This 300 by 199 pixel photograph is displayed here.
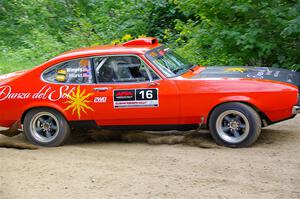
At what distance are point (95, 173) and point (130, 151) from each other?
1.01m

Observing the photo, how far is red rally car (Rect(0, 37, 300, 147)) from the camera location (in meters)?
6.73

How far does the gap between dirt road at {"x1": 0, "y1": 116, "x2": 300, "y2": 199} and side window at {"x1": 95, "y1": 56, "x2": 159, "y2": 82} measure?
960 millimetres

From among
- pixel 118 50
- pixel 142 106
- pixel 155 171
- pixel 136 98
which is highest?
pixel 118 50

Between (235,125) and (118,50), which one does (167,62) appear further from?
(235,125)

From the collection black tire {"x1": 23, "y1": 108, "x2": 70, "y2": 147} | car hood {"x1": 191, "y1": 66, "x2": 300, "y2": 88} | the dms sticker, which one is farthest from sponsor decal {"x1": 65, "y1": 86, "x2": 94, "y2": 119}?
car hood {"x1": 191, "y1": 66, "x2": 300, "y2": 88}

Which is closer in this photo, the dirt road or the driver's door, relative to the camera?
the dirt road

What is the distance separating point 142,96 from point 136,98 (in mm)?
89

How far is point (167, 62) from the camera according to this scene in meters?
7.44

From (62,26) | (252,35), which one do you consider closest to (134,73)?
(252,35)

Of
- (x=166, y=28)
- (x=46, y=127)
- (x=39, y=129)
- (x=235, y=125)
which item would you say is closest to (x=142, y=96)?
(x=235, y=125)

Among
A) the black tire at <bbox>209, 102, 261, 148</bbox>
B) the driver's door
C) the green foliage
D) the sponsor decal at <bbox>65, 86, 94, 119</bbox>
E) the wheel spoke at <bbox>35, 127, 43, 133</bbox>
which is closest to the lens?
the black tire at <bbox>209, 102, 261, 148</bbox>

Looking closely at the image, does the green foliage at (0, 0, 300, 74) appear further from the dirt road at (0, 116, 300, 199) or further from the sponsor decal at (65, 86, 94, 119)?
the sponsor decal at (65, 86, 94, 119)

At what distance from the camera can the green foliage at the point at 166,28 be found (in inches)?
384

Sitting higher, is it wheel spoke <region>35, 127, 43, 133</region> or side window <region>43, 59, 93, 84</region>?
side window <region>43, 59, 93, 84</region>
